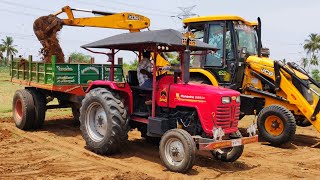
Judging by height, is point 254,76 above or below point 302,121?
above

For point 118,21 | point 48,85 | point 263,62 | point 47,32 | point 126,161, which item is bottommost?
point 126,161

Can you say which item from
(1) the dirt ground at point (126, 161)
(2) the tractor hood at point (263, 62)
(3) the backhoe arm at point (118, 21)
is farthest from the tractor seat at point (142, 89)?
(3) the backhoe arm at point (118, 21)

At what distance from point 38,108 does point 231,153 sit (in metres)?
5.03

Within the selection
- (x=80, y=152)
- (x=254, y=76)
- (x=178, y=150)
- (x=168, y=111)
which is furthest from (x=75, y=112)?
(x=178, y=150)

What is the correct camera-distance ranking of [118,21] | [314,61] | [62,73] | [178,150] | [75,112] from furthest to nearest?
[314,61] < [118,21] < [75,112] < [62,73] < [178,150]

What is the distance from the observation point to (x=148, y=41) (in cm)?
650

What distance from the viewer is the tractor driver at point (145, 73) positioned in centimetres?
736

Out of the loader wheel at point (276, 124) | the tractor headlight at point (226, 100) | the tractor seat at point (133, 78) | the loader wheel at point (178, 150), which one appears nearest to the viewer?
the loader wheel at point (178, 150)

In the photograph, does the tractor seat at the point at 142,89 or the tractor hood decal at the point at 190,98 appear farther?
the tractor seat at the point at 142,89

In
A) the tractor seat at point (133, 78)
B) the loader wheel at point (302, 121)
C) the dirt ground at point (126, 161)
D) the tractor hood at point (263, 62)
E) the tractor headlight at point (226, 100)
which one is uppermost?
the tractor hood at point (263, 62)

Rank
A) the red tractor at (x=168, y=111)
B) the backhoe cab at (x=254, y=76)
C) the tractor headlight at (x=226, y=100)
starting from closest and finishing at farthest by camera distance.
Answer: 1. the red tractor at (x=168, y=111)
2. the tractor headlight at (x=226, y=100)
3. the backhoe cab at (x=254, y=76)

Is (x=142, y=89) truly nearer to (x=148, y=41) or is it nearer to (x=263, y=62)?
(x=148, y=41)

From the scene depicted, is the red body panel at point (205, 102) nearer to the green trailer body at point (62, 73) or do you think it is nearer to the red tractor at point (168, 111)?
the red tractor at point (168, 111)

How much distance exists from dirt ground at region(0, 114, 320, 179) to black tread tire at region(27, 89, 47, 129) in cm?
41
